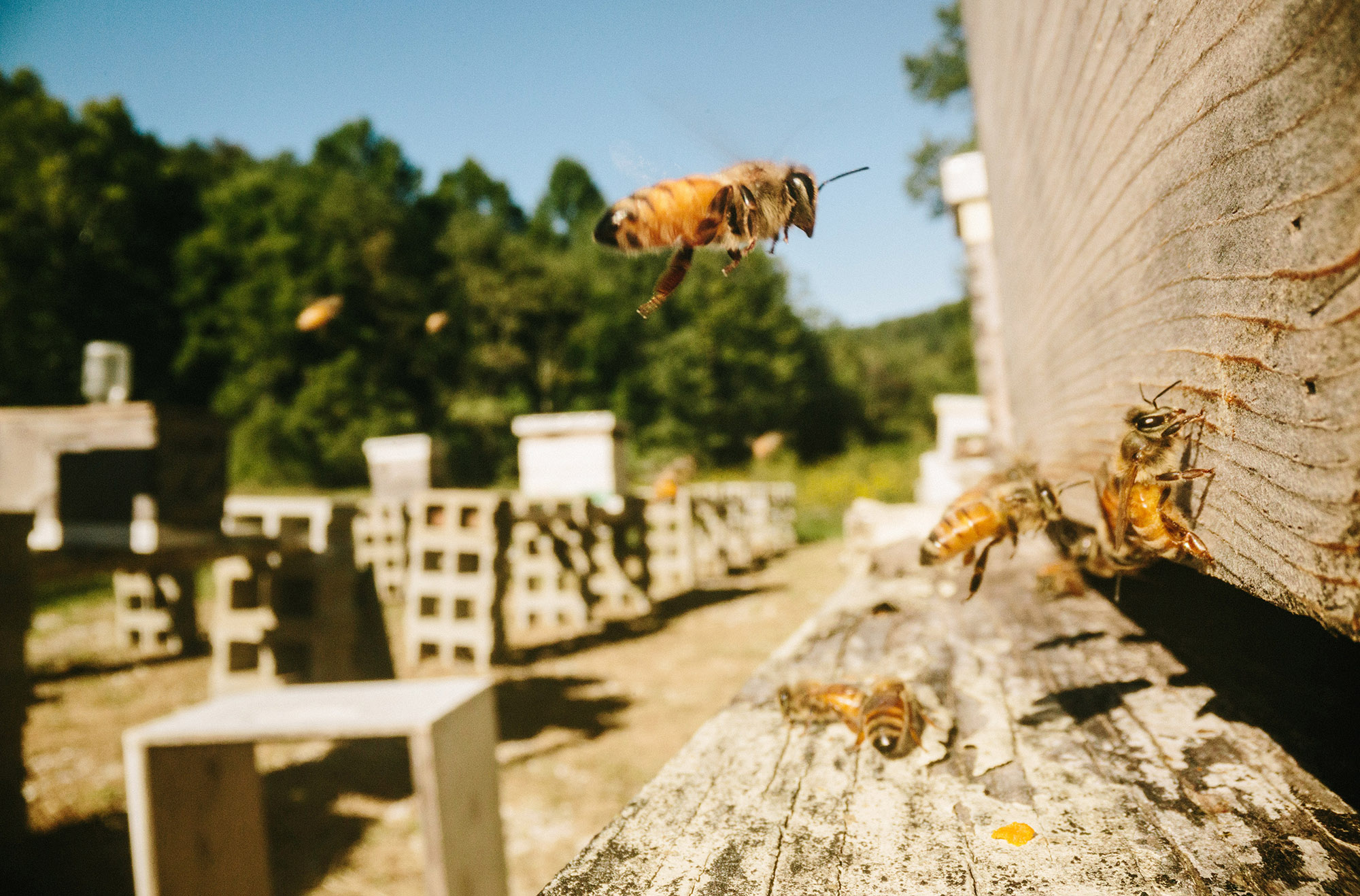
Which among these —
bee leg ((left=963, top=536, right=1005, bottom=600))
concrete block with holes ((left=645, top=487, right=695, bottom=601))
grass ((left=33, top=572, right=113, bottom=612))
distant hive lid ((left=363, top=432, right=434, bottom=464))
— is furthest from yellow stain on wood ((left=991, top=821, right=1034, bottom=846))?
grass ((left=33, top=572, right=113, bottom=612))

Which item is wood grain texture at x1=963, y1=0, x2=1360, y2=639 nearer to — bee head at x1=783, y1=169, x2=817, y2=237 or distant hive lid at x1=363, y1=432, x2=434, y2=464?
bee head at x1=783, y1=169, x2=817, y2=237

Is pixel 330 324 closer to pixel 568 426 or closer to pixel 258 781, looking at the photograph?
pixel 568 426

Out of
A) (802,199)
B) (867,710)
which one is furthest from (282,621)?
(802,199)

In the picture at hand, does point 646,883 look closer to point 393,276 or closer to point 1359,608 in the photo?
point 1359,608

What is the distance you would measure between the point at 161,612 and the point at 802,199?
10095 millimetres

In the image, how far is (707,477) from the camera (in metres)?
27.6

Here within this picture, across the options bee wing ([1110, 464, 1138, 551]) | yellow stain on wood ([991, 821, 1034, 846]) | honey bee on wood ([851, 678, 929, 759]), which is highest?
bee wing ([1110, 464, 1138, 551])

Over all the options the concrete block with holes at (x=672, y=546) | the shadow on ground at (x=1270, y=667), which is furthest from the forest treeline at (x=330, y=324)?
the shadow on ground at (x=1270, y=667)

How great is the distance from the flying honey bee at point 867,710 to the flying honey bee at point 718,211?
92cm

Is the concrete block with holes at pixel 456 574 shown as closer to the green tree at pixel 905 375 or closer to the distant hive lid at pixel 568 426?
the distant hive lid at pixel 568 426

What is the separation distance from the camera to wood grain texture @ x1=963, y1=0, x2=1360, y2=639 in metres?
0.62

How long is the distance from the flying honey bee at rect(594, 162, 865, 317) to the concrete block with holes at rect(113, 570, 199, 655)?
956cm

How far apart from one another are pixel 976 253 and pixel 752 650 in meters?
5.14

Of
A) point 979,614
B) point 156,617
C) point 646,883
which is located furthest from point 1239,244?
point 156,617
